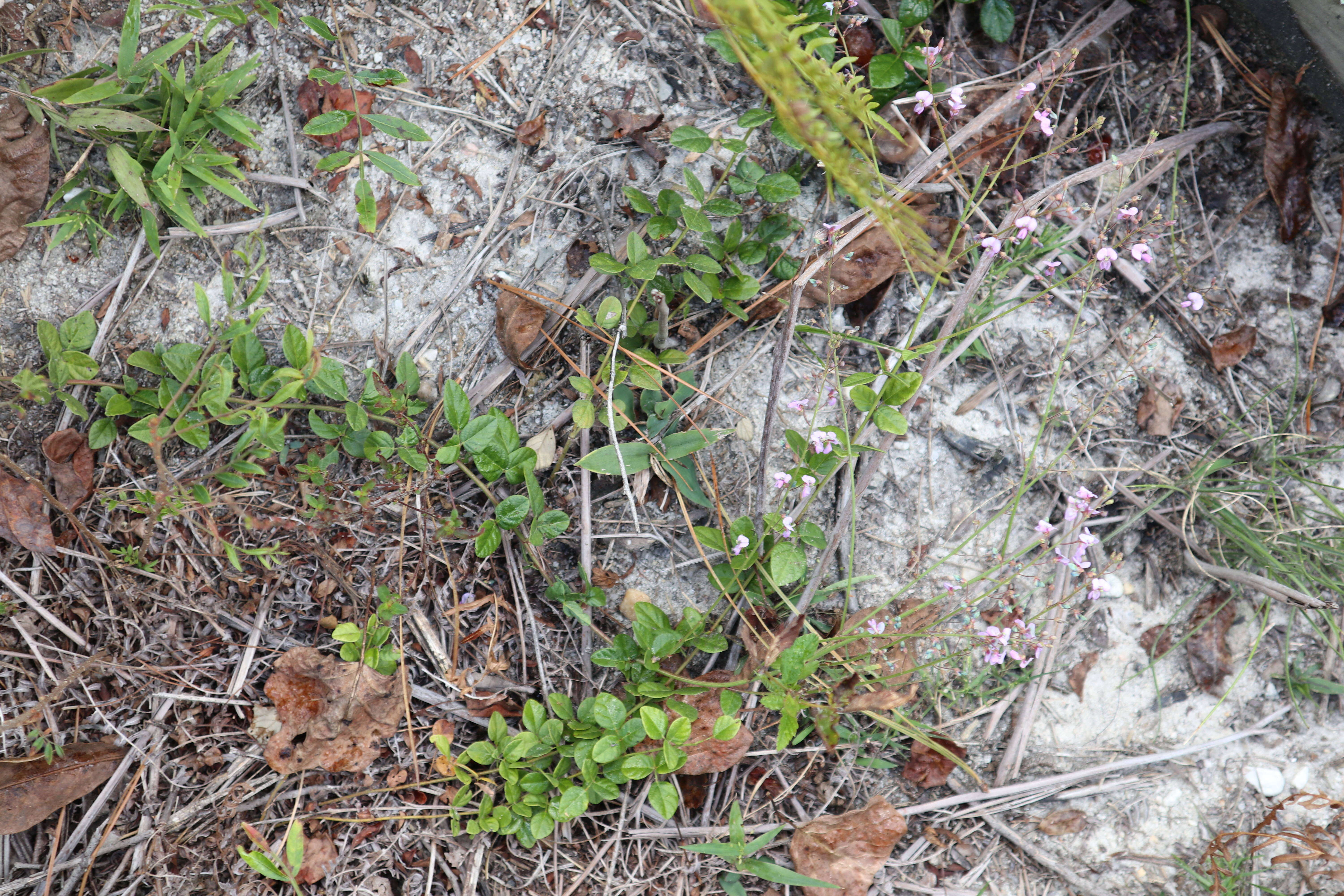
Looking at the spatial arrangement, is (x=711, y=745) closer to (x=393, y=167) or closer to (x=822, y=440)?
(x=822, y=440)

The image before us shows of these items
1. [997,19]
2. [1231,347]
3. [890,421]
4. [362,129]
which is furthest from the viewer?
[1231,347]

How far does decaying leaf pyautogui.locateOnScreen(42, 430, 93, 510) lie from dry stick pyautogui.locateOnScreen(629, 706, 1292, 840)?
1.84m

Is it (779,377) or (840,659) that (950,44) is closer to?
(779,377)

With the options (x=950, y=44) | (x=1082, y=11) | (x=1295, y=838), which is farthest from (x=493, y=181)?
(x=1295, y=838)

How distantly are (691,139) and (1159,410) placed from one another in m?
1.76

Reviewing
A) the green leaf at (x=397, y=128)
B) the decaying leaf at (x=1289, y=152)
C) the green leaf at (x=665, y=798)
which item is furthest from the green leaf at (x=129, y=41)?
the decaying leaf at (x=1289, y=152)

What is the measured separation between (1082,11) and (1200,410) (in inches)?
54.6

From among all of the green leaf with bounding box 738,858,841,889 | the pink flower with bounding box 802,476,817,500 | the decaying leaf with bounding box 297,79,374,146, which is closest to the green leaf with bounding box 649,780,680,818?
the green leaf with bounding box 738,858,841,889

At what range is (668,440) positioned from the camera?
7.42ft

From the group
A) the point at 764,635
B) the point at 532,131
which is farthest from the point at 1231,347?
the point at 532,131

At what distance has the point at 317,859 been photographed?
211 cm

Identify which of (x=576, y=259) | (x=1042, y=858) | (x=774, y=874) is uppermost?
(x=576, y=259)

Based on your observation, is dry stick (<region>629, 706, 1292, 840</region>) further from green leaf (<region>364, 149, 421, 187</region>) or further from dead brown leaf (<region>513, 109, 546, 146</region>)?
dead brown leaf (<region>513, 109, 546, 146</region>)

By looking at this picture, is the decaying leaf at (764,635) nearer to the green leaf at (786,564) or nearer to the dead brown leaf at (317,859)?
the green leaf at (786,564)
